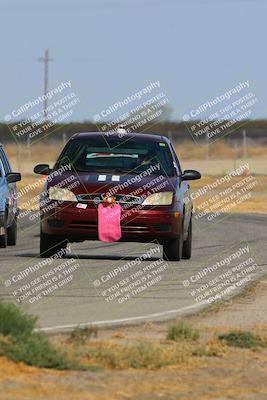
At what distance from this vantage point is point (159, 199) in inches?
783

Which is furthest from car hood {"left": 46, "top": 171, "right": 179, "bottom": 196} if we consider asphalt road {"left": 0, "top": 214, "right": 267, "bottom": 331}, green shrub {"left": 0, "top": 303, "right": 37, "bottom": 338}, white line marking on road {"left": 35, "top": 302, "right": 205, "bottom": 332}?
green shrub {"left": 0, "top": 303, "right": 37, "bottom": 338}

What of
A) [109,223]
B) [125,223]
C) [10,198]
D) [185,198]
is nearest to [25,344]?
[109,223]

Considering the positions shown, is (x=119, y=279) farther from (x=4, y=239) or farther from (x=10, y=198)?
(x=10, y=198)

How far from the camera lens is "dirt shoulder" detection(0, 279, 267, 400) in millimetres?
9312

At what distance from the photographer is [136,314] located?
550 inches

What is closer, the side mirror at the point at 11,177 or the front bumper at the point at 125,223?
the front bumper at the point at 125,223

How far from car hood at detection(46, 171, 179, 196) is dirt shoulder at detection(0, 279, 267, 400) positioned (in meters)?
7.43

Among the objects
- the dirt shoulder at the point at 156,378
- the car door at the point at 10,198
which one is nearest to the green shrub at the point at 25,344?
the dirt shoulder at the point at 156,378

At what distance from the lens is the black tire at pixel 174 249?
20234 mm

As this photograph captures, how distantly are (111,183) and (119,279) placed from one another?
2.60m

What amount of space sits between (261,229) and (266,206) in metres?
12.0

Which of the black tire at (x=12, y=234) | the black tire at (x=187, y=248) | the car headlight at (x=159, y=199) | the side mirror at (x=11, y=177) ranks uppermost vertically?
the side mirror at (x=11, y=177)

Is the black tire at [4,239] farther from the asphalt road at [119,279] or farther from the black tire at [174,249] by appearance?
the black tire at [174,249]

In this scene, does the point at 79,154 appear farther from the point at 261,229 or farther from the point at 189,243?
the point at 261,229
